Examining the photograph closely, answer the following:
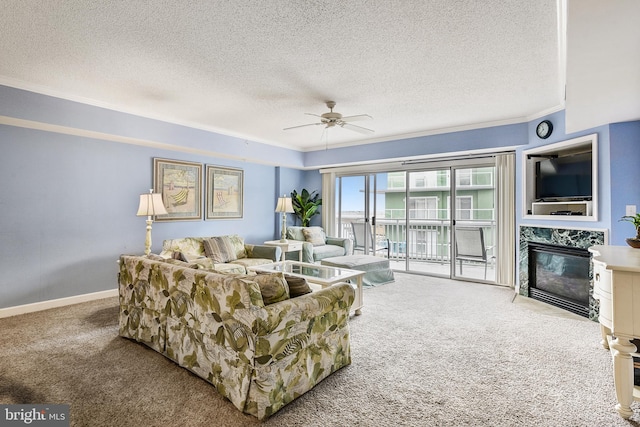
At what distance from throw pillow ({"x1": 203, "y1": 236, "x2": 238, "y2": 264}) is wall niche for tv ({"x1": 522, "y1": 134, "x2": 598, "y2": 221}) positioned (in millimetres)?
4516

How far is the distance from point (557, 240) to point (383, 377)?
3311 millimetres

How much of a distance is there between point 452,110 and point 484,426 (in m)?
3.81

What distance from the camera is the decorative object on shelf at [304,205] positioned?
719cm

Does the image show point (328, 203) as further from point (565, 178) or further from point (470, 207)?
point (565, 178)

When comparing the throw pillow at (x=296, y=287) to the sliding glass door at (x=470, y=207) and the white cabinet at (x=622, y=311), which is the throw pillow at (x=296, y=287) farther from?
the sliding glass door at (x=470, y=207)

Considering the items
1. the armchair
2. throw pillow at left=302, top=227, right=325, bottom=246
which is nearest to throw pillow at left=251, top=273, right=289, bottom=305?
the armchair

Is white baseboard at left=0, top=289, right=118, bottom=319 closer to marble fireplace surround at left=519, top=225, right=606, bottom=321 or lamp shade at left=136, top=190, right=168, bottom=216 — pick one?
lamp shade at left=136, top=190, right=168, bottom=216

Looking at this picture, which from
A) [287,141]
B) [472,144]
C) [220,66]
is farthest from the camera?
[287,141]

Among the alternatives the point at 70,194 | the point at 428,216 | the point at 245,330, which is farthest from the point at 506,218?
the point at 70,194

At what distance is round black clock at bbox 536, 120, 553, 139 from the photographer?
14.0 ft

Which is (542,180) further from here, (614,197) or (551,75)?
(551,75)

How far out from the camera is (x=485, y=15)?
2.23m

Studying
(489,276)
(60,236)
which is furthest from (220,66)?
(489,276)

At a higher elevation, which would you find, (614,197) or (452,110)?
(452,110)
